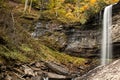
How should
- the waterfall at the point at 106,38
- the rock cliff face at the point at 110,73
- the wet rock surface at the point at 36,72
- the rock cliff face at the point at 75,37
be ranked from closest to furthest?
1. the rock cliff face at the point at 110,73
2. the wet rock surface at the point at 36,72
3. the waterfall at the point at 106,38
4. the rock cliff face at the point at 75,37

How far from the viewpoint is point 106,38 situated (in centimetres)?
2548

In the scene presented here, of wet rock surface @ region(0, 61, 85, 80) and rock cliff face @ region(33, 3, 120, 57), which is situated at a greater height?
rock cliff face @ region(33, 3, 120, 57)

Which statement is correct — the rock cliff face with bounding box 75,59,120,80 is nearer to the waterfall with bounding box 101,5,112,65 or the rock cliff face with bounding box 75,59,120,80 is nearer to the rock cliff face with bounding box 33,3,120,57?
the waterfall with bounding box 101,5,112,65

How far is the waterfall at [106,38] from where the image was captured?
81.6 feet

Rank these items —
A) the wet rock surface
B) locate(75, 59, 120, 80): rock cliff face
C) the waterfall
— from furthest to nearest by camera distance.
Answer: the waterfall → the wet rock surface → locate(75, 59, 120, 80): rock cliff face

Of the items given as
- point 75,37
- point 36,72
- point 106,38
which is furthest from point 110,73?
point 75,37

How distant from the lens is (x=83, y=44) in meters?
26.9

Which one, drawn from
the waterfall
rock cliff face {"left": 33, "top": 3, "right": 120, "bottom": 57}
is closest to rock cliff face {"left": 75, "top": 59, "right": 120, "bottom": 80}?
the waterfall

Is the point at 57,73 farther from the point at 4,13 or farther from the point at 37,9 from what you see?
the point at 37,9

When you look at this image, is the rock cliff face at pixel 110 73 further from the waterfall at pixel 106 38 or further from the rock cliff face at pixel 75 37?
the rock cliff face at pixel 75 37

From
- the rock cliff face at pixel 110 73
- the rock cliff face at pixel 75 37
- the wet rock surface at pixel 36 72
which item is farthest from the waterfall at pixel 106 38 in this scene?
the rock cliff face at pixel 110 73

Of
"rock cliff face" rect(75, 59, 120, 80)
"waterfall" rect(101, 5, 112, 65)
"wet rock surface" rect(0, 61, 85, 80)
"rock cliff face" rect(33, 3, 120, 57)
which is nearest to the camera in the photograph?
"rock cliff face" rect(75, 59, 120, 80)

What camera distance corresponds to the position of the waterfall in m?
24.9

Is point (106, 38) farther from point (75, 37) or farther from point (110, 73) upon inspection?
point (110, 73)
